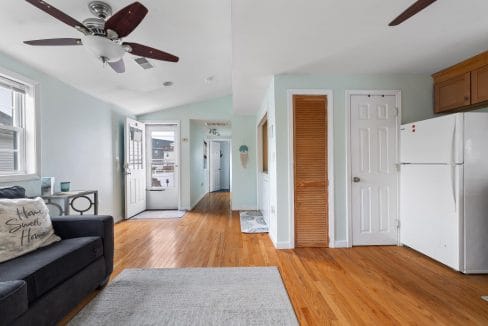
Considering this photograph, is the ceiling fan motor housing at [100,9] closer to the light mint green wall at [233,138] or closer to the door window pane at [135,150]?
the door window pane at [135,150]

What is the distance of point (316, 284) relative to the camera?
2.20 m

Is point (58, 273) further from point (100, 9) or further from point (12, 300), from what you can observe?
point (100, 9)

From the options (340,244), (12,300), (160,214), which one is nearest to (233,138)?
(160,214)

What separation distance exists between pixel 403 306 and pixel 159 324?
178 cm

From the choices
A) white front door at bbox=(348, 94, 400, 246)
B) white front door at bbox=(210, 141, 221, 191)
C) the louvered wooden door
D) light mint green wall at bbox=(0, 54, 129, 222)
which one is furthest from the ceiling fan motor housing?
white front door at bbox=(210, 141, 221, 191)

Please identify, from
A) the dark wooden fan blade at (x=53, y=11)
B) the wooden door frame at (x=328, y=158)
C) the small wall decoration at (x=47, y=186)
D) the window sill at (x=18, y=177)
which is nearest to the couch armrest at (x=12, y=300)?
the dark wooden fan blade at (x=53, y=11)

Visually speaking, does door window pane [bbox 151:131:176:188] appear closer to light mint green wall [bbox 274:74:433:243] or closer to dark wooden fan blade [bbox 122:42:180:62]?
light mint green wall [bbox 274:74:433:243]

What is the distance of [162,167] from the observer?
5.74m

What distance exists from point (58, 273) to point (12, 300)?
42cm

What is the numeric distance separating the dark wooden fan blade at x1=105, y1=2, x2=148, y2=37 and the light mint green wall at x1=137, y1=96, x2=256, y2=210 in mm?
3892

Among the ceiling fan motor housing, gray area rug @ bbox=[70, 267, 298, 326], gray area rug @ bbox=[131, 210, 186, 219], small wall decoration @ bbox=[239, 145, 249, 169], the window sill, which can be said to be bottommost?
gray area rug @ bbox=[131, 210, 186, 219]

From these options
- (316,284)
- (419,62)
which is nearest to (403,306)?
(316,284)

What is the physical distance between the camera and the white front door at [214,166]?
29.6 ft

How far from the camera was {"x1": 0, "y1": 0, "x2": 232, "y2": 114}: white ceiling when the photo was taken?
206 cm
